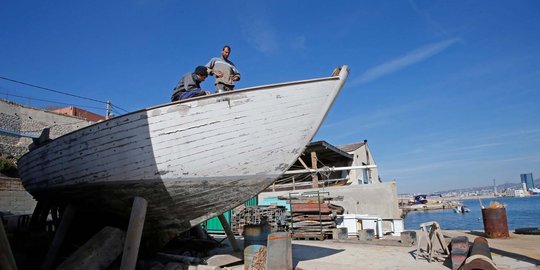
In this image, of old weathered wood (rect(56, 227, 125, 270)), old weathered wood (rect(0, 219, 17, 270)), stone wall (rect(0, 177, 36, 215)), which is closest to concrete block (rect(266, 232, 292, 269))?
old weathered wood (rect(56, 227, 125, 270))

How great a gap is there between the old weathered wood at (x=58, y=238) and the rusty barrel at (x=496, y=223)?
1011cm

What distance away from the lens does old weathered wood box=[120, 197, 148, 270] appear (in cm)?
434

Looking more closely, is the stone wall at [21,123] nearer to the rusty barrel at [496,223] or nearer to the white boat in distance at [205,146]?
the white boat in distance at [205,146]

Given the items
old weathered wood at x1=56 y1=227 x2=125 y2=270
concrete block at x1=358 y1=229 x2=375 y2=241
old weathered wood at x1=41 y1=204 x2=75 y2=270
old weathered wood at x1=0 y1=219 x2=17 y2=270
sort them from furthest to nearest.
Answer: concrete block at x1=358 y1=229 x2=375 y2=241 < old weathered wood at x1=41 y1=204 x2=75 y2=270 < old weathered wood at x1=56 y1=227 x2=125 y2=270 < old weathered wood at x1=0 y1=219 x2=17 y2=270

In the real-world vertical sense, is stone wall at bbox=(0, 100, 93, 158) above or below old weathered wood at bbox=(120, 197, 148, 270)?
above

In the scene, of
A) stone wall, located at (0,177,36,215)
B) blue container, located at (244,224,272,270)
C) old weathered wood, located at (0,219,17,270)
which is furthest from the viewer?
stone wall, located at (0,177,36,215)

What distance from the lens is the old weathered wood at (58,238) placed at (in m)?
5.29

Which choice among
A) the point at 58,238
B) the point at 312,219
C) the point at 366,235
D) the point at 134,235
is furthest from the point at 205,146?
the point at 312,219

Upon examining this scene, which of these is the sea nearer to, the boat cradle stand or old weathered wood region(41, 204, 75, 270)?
the boat cradle stand

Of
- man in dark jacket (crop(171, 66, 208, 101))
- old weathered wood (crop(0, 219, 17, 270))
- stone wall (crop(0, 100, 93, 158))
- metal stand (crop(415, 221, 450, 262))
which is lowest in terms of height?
metal stand (crop(415, 221, 450, 262))

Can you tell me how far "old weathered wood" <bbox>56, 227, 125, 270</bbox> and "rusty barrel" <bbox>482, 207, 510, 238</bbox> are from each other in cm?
919

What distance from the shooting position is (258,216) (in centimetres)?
1107

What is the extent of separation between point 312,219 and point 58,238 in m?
7.20

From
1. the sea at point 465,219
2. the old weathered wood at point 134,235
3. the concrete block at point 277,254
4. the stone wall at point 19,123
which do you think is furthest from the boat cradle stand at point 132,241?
the stone wall at point 19,123
